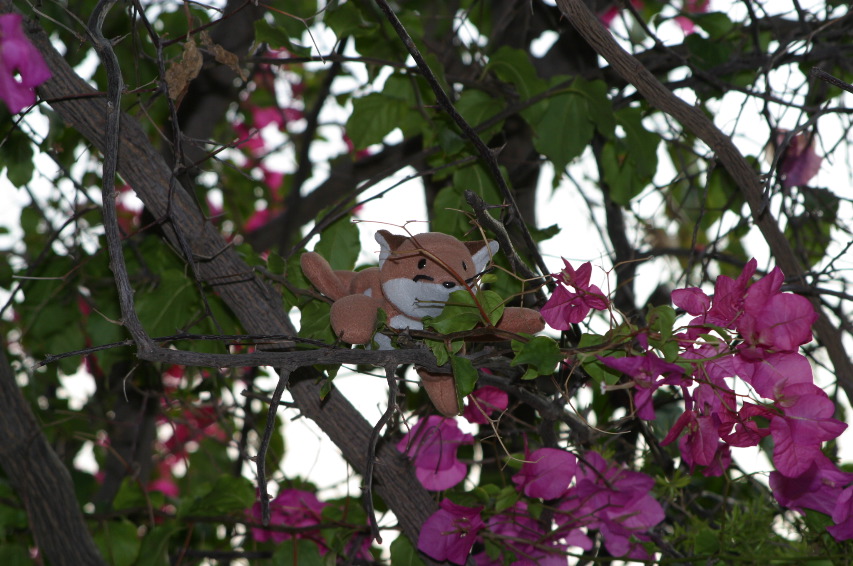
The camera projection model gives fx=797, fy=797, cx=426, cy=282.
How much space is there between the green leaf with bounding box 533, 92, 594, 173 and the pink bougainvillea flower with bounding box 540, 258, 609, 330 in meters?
0.41

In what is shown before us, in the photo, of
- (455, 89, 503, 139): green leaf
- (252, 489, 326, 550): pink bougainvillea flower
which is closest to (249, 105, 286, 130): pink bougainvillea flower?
(455, 89, 503, 139): green leaf

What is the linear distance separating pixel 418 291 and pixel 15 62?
1.05 feet

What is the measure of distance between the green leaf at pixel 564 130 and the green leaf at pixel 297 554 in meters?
0.55

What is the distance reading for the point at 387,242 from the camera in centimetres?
64

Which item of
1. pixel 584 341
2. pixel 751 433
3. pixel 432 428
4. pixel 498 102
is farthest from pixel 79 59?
pixel 751 433

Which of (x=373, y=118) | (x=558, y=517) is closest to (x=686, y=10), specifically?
(x=373, y=118)

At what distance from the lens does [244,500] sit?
984 millimetres

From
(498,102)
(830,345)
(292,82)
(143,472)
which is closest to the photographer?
(830,345)

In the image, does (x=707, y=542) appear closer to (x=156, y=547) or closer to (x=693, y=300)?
(x=693, y=300)

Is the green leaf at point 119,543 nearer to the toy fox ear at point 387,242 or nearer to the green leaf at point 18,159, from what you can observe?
the green leaf at point 18,159

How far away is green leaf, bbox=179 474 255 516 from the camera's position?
99 centimetres

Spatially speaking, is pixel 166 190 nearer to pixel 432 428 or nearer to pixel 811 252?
pixel 432 428

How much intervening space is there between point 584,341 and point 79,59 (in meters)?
1.02

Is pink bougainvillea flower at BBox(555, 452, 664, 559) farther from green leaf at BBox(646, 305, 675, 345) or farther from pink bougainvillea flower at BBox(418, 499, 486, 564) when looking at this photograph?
green leaf at BBox(646, 305, 675, 345)
